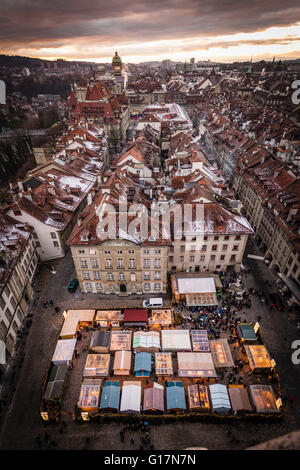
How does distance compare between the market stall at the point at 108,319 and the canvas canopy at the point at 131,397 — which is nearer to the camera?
the canvas canopy at the point at 131,397

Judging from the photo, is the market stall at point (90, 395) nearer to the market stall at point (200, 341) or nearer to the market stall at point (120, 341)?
the market stall at point (120, 341)

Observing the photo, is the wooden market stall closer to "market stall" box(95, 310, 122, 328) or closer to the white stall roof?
the white stall roof

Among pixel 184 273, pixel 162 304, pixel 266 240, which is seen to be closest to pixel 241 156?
pixel 266 240

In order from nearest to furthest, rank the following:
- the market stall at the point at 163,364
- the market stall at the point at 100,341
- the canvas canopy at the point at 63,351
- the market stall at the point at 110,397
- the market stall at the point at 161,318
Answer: the market stall at the point at 110,397
the market stall at the point at 163,364
the canvas canopy at the point at 63,351
the market stall at the point at 100,341
the market stall at the point at 161,318

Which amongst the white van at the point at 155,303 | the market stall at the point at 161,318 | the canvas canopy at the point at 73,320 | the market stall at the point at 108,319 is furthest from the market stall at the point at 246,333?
the canvas canopy at the point at 73,320

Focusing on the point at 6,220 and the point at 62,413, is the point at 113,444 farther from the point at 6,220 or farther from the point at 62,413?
the point at 6,220

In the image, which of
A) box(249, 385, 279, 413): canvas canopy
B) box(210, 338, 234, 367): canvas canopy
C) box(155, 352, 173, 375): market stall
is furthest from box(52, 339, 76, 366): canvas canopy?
box(249, 385, 279, 413): canvas canopy
